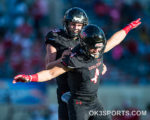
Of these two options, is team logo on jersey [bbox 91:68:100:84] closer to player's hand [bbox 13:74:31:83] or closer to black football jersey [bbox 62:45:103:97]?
black football jersey [bbox 62:45:103:97]

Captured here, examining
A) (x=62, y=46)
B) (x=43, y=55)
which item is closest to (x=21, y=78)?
(x=62, y=46)

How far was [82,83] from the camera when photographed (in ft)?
15.3

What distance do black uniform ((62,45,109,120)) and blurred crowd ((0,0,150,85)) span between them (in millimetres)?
4969

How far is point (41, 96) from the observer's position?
900cm

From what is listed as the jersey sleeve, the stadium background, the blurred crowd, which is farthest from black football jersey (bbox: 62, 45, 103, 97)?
the blurred crowd

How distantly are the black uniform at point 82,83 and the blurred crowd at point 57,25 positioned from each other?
16.3 ft

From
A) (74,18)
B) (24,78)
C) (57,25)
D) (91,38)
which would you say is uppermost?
(57,25)

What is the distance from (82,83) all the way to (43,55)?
5.40 meters

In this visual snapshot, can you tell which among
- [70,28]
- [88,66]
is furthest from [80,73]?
[70,28]

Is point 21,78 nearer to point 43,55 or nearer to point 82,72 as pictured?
point 82,72

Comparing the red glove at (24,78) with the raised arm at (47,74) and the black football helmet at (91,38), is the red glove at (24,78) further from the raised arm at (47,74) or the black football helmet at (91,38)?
the black football helmet at (91,38)

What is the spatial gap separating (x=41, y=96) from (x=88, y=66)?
4.56 meters

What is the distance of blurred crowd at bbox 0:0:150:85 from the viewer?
9.81 m

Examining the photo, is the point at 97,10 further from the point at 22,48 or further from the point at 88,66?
the point at 88,66
